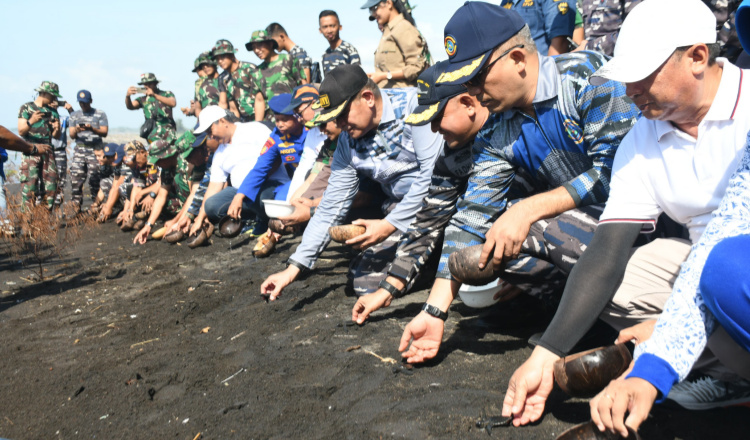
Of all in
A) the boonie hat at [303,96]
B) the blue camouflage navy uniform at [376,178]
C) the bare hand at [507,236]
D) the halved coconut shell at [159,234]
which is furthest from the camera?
the halved coconut shell at [159,234]

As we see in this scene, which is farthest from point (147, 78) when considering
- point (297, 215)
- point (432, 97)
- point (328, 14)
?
point (432, 97)

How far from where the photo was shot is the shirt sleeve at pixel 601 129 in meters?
2.08

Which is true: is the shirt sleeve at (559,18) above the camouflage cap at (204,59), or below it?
below

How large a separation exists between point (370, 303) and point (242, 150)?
358 cm

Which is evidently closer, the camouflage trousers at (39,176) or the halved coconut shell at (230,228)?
the halved coconut shell at (230,228)

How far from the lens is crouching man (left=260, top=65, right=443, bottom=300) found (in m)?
3.29

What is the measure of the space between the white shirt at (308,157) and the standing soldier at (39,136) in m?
5.13

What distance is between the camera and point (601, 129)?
83.6 inches

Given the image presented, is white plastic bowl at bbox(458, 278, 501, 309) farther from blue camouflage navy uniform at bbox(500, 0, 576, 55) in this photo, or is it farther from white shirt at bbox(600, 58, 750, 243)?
blue camouflage navy uniform at bbox(500, 0, 576, 55)

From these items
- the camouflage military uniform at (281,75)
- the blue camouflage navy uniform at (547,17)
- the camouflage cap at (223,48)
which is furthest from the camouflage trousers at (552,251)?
the camouflage cap at (223,48)

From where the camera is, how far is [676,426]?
68.7 inches

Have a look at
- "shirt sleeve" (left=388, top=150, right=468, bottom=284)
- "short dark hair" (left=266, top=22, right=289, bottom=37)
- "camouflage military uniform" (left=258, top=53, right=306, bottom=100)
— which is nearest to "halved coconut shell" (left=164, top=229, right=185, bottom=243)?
"camouflage military uniform" (left=258, top=53, right=306, bottom=100)

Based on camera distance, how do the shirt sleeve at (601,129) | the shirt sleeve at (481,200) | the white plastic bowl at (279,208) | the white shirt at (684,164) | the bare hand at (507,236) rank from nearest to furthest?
the white shirt at (684,164) < the bare hand at (507,236) < the shirt sleeve at (601,129) < the shirt sleeve at (481,200) < the white plastic bowl at (279,208)

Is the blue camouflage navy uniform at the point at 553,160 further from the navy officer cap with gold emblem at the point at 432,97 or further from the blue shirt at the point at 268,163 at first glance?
the blue shirt at the point at 268,163
